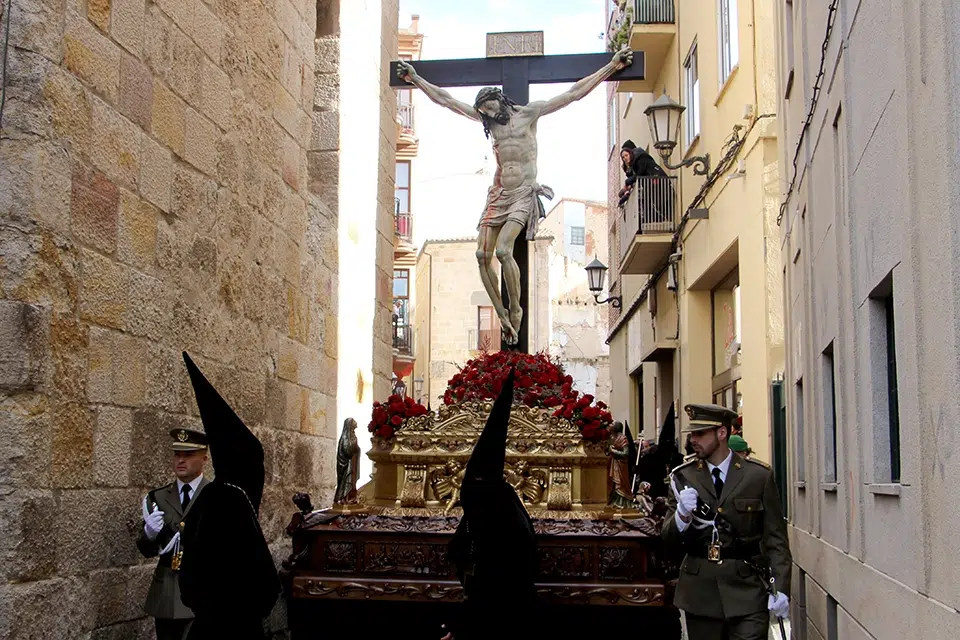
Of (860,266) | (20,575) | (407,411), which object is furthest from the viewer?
(407,411)

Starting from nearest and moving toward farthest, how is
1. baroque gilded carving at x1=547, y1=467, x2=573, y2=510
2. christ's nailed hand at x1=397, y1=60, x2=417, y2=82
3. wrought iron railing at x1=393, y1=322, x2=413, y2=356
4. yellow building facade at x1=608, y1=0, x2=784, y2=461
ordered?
1. baroque gilded carving at x1=547, y1=467, x2=573, y2=510
2. christ's nailed hand at x1=397, y1=60, x2=417, y2=82
3. yellow building facade at x1=608, y1=0, x2=784, y2=461
4. wrought iron railing at x1=393, y1=322, x2=413, y2=356

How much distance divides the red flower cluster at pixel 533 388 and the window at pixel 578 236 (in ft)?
131

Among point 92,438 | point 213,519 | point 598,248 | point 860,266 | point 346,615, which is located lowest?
point 346,615

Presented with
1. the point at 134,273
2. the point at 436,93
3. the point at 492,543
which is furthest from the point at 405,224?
the point at 492,543

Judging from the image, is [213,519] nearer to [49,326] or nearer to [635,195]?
[49,326]

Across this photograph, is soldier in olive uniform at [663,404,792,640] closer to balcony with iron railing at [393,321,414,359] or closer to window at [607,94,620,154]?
window at [607,94,620,154]

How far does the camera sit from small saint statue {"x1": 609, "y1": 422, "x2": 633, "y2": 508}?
8070 millimetres

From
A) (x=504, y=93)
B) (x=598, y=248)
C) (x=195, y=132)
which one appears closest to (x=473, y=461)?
(x=195, y=132)

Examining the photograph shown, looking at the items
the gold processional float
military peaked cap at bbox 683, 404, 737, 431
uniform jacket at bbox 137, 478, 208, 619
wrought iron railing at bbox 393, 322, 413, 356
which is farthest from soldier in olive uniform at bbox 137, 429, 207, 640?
wrought iron railing at bbox 393, 322, 413, 356

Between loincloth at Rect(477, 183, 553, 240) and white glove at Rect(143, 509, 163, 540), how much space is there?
4.18 metres

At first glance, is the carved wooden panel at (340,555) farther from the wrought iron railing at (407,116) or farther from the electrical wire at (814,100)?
the wrought iron railing at (407,116)

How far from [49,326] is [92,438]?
708mm

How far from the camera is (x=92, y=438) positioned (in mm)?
6016

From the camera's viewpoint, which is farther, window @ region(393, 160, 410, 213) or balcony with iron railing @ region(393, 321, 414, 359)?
window @ region(393, 160, 410, 213)
